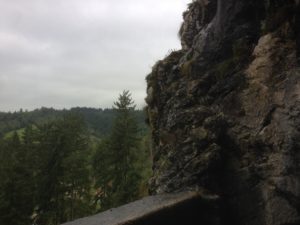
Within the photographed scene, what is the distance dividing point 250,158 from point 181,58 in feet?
21.4

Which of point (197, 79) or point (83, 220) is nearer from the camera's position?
point (83, 220)

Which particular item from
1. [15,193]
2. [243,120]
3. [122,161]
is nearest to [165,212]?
[243,120]

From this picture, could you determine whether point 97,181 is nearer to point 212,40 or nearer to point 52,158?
point 52,158

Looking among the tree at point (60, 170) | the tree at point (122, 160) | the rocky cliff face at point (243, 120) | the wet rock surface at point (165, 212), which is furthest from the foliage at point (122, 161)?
the wet rock surface at point (165, 212)

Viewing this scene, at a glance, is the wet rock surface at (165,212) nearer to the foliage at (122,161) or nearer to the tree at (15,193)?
the tree at (15,193)

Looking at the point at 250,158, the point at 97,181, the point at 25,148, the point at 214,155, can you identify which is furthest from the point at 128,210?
the point at 97,181

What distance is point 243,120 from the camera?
40.0ft

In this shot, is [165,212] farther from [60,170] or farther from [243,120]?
[60,170]

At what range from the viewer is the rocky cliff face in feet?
35.7

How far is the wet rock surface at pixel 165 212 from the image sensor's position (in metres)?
10.2

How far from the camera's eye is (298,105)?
10.8 meters

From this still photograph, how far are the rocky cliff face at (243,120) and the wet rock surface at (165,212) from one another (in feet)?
1.34

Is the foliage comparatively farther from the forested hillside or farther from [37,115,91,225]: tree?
[37,115,91,225]: tree

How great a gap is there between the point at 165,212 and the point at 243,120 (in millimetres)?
3590
